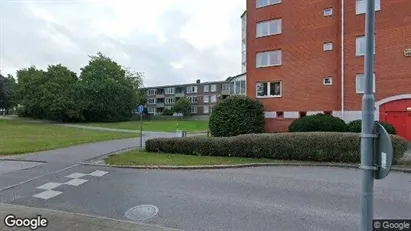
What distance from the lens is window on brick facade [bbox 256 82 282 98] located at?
2550cm

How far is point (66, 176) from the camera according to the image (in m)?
10.9

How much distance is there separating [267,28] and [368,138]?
964 inches

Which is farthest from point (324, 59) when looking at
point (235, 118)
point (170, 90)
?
point (170, 90)

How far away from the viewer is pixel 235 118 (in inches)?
859

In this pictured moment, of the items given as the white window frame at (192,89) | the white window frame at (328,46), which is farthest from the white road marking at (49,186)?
the white window frame at (192,89)

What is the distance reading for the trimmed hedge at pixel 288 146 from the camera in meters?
12.7

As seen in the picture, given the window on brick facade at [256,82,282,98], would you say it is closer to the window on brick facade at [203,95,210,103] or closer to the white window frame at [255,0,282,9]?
the white window frame at [255,0,282,9]

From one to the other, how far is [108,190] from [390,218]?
673cm

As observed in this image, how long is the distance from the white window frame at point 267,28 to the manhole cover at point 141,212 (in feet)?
69.9

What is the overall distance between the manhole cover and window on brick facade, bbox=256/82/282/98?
19.5 metres

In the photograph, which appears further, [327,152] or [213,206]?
[327,152]

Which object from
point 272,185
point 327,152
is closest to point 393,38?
point 327,152

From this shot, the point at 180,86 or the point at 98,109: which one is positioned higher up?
the point at 180,86

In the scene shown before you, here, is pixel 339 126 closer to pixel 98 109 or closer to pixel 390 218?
pixel 390 218
